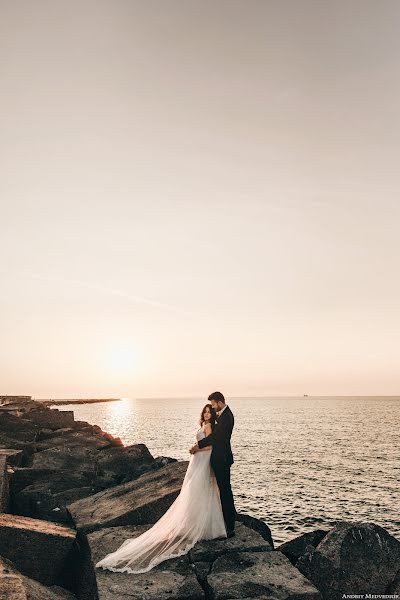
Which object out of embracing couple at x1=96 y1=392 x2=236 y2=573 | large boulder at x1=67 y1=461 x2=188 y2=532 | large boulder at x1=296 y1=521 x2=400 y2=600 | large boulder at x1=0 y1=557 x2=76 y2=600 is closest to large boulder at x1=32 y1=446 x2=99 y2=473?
large boulder at x1=67 y1=461 x2=188 y2=532

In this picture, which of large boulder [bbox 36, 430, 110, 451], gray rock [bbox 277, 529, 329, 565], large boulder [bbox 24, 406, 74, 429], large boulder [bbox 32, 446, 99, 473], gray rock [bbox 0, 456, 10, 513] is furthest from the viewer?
large boulder [bbox 24, 406, 74, 429]

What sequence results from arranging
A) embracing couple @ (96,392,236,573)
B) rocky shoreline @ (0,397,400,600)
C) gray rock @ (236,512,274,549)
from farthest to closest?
gray rock @ (236,512,274,549)
embracing couple @ (96,392,236,573)
rocky shoreline @ (0,397,400,600)

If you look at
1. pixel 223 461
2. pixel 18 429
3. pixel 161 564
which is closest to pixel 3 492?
pixel 161 564

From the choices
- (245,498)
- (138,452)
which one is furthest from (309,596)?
(245,498)

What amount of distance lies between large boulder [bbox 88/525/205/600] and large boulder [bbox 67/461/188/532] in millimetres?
1171

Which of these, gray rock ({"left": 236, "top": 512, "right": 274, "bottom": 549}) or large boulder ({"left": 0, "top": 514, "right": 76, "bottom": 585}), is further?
gray rock ({"left": 236, "top": 512, "right": 274, "bottom": 549})

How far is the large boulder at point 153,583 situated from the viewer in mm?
4945

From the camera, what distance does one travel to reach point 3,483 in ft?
28.0

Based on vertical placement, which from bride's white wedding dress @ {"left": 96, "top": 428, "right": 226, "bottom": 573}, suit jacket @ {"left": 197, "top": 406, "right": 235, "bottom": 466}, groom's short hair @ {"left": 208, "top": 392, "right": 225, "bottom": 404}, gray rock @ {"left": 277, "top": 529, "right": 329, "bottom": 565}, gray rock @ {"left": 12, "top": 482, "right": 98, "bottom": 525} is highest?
groom's short hair @ {"left": 208, "top": 392, "right": 225, "bottom": 404}

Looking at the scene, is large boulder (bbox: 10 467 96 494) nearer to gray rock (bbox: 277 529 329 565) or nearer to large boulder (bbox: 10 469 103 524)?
large boulder (bbox: 10 469 103 524)

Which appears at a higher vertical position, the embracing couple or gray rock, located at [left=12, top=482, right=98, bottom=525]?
the embracing couple

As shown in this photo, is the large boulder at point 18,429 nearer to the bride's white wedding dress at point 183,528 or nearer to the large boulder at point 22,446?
the large boulder at point 22,446

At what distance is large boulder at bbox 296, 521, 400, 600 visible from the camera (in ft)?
21.1

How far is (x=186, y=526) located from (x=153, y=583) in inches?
48.6
